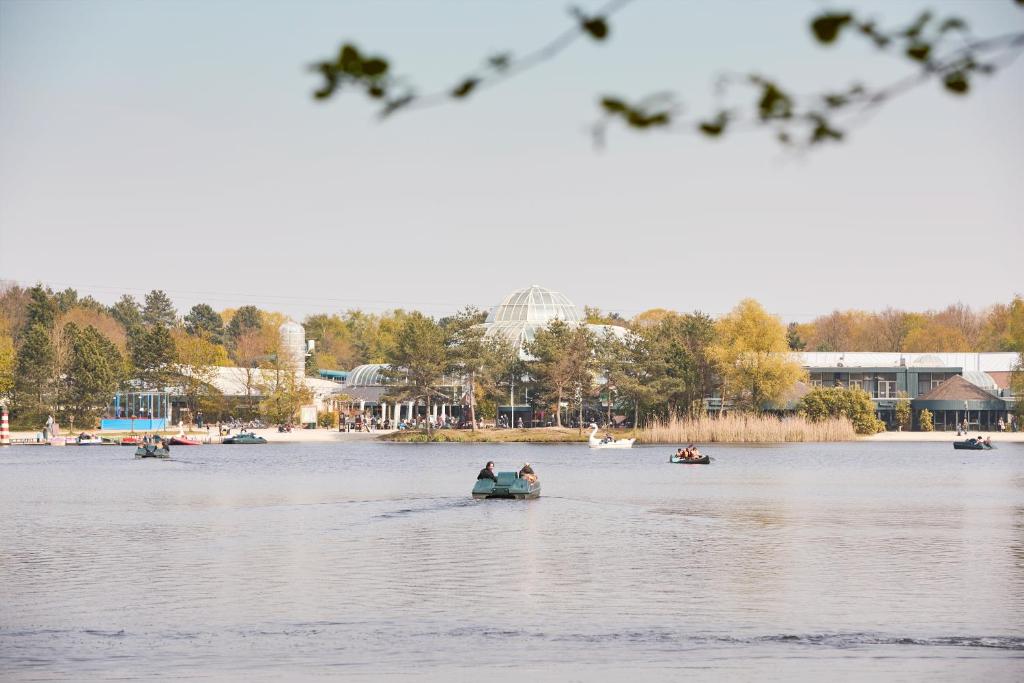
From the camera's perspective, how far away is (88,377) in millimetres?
130625

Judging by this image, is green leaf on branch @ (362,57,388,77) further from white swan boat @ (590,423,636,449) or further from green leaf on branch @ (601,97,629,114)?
white swan boat @ (590,423,636,449)

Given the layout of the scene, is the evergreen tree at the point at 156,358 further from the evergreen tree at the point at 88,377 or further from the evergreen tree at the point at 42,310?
the evergreen tree at the point at 42,310

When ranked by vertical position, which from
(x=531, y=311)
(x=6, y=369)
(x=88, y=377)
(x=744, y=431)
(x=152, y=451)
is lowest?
(x=152, y=451)

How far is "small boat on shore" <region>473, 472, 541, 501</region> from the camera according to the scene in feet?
207

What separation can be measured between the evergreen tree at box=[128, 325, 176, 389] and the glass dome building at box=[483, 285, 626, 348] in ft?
139

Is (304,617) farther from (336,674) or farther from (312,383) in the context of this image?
(312,383)

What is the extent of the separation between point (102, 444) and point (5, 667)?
10973 cm

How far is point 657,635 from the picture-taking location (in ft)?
93.7

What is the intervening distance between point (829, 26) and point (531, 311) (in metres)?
164

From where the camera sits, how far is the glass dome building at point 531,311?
167 metres

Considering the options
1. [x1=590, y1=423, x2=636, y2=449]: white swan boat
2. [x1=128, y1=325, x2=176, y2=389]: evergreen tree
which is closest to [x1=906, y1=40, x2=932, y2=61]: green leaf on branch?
[x1=590, y1=423, x2=636, y2=449]: white swan boat

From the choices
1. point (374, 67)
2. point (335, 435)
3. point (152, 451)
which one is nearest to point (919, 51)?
point (374, 67)

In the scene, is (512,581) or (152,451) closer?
(512,581)

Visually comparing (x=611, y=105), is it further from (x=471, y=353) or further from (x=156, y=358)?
(x=156, y=358)
